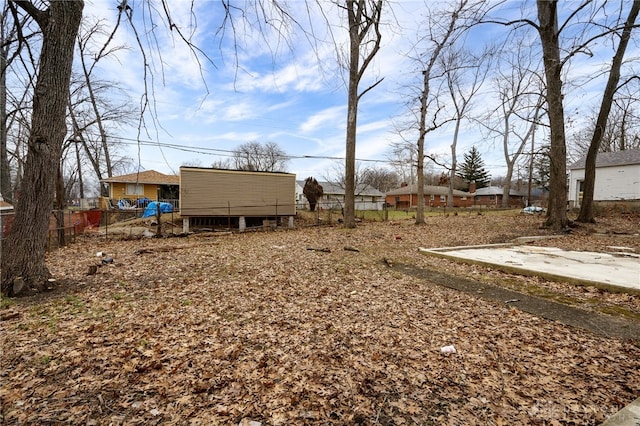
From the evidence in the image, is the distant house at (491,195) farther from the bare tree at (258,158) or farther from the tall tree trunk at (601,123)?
the tall tree trunk at (601,123)

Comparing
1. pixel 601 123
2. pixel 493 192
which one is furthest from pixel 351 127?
pixel 493 192

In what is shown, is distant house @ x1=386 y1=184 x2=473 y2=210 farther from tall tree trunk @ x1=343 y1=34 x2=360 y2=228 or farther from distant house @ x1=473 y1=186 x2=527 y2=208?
tall tree trunk @ x1=343 y1=34 x2=360 y2=228

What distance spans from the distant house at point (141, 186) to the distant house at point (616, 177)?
31655 mm

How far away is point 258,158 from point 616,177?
124ft

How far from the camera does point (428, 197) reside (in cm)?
4516

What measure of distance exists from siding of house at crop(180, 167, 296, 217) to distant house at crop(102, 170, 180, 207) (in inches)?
510

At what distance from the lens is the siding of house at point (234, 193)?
14.3 m

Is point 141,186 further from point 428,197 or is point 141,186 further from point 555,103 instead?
point 428,197

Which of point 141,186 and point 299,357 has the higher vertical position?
point 141,186

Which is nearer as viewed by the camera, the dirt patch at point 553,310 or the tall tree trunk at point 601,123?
the dirt patch at point 553,310

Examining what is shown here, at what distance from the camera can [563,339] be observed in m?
2.93

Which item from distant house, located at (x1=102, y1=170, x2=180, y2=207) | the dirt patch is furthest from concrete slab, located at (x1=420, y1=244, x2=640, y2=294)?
distant house, located at (x1=102, y1=170, x2=180, y2=207)

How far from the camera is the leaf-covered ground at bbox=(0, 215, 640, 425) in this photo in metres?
1.97

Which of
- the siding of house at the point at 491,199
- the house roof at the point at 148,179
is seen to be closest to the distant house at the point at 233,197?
the house roof at the point at 148,179
